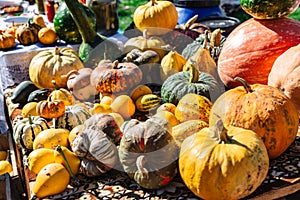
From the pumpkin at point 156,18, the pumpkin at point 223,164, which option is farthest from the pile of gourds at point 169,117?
the pumpkin at point 156,18

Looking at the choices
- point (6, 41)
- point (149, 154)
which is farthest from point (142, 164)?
point (6, 41)

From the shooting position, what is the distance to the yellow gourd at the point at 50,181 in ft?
4.67

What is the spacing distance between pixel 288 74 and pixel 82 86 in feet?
3.30

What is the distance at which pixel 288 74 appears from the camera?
5.60ft

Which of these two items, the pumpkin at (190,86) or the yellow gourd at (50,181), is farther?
the pumpkin at (190,86)

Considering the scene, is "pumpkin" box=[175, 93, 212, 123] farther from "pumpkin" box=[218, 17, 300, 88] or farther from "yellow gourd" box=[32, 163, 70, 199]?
"yellow gourd" box=[32, 163, 70, 199]

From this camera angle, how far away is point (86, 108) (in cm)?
184

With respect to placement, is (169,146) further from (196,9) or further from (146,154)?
(196,9)

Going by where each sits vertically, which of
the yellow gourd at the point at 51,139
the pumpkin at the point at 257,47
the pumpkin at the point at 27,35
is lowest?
the yellow gourd at the point at 51,139

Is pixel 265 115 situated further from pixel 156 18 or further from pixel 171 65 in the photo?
pixel 156 18

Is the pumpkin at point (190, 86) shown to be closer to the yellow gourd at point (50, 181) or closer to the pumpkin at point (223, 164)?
the pumpkin at point (223, 164)

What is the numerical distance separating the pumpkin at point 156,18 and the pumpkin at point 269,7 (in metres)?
0.81

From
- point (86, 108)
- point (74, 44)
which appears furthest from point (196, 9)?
point (86, 108)

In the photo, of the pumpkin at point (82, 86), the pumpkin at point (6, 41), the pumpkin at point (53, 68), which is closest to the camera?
the pumpkin at point (82, 86)
